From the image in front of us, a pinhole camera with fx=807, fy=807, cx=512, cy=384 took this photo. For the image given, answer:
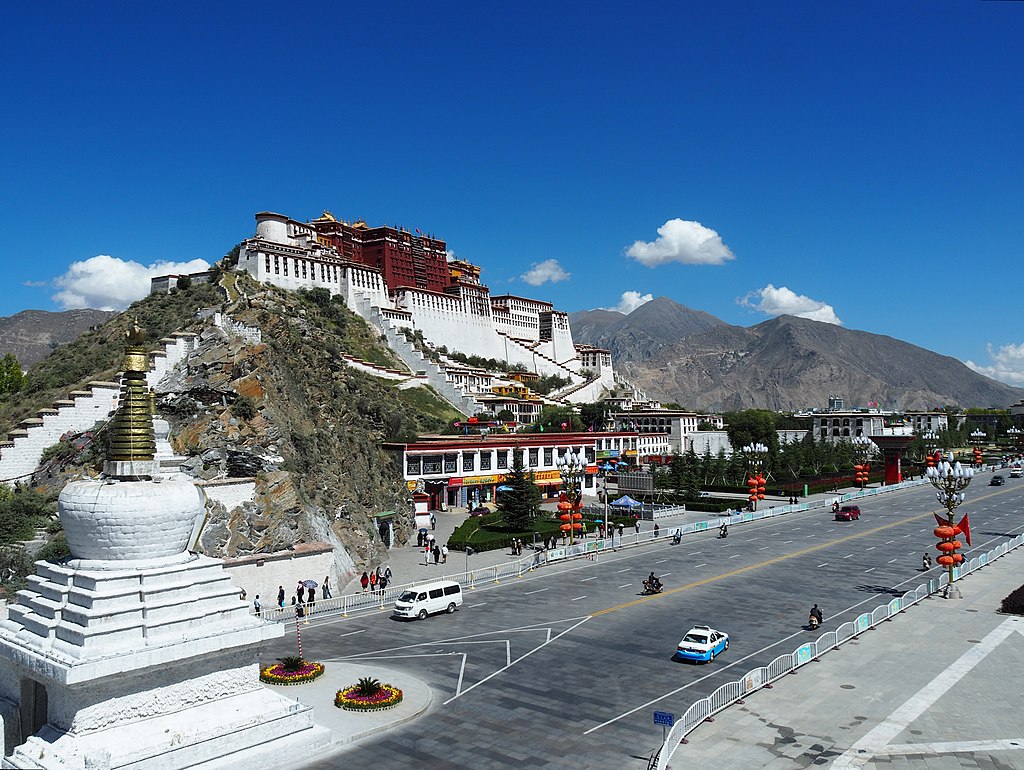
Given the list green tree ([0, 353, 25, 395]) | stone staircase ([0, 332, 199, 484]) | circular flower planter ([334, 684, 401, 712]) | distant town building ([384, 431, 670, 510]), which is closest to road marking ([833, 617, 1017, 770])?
circular flower planter ([334, 684, 401, 712])

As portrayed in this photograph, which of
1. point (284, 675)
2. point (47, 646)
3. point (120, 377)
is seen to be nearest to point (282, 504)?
point (284, 675)

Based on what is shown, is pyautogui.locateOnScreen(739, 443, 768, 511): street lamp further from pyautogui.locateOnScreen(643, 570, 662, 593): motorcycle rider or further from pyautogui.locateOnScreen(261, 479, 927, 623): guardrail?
pyautogui.locateOnScreen(643, 570, 662, 593): motorcycle rider

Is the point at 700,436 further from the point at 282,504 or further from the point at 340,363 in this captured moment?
the point at 282,504

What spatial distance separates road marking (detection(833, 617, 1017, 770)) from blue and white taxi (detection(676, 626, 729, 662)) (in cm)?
554

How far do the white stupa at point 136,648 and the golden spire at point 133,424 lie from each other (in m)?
0.03

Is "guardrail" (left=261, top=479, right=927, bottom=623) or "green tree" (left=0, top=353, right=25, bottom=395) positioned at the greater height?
"green tree" (left=0, top=353, right=25, bottom=395)

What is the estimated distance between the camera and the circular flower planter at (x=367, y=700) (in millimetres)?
19859

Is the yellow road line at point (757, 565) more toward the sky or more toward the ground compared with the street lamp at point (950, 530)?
more toward the ground

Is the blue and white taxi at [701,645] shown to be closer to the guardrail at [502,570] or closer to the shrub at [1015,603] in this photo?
the guardrail at [502,570]

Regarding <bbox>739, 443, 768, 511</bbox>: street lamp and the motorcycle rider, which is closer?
the motorcycle rider

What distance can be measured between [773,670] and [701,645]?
2.44 meters

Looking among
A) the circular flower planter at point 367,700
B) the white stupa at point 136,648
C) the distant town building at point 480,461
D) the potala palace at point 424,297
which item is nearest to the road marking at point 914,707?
the circular flower planter at point 367,700

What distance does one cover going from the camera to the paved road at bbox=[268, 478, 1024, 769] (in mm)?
18219

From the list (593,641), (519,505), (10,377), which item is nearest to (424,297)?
(10,377)
